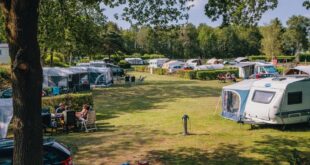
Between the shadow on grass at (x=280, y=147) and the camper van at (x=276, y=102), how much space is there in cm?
135

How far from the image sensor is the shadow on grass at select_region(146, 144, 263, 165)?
1130 cm

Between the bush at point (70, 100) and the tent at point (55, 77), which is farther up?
the tent at point (55, 77)

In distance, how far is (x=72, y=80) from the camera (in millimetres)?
32781

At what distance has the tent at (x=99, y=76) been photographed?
1408 inches

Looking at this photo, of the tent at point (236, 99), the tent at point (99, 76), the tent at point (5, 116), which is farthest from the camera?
the tent at point (99, 76)

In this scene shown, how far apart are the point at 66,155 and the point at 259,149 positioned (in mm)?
6980

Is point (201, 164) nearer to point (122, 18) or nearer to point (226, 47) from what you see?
point (122, 18)

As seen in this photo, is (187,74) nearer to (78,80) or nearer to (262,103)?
(78,80)

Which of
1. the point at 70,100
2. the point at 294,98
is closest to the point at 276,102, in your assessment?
the point at 294,98

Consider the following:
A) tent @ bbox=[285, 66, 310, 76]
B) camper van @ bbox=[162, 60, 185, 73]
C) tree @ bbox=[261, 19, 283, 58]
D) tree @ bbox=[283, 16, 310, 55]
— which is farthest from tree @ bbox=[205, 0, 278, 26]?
tree @ bbox=[283, 16, 310, 55]

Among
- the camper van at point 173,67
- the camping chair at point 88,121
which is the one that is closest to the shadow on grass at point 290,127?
the camping chair at point 88,121

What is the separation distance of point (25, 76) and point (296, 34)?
307 ft

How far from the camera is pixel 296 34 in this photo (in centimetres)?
9156

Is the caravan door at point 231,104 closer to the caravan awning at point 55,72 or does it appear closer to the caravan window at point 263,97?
the caravan window at point 263,97
